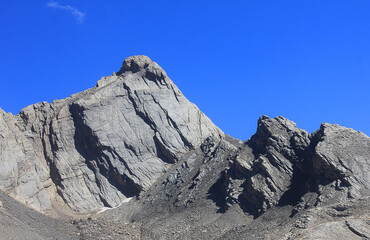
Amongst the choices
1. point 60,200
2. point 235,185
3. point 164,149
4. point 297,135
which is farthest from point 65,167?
point 297,135

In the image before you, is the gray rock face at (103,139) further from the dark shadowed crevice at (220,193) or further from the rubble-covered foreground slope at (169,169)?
the dark shadowed crevice at (220,193)

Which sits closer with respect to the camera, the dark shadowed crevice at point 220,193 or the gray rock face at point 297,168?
the gray rock face at point 297,168

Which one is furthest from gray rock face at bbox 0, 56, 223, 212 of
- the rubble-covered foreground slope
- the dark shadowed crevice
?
the dark shadowed crevice

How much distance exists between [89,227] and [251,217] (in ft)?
58.4

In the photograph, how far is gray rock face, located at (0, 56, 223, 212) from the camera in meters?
71.5

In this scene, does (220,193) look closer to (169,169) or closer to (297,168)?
(297,168)

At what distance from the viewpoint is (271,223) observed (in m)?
52.5

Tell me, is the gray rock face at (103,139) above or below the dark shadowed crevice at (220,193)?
above

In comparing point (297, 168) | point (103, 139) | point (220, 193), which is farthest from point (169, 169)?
point (297, 168)

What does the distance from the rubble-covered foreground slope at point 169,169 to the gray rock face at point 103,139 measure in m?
0.16

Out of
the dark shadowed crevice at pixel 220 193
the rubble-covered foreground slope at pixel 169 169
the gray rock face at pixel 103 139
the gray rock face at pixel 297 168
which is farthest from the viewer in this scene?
the gray rock face at pixel 103 139

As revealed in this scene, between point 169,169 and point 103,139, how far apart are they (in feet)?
35.0

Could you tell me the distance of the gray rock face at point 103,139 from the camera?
7150cm

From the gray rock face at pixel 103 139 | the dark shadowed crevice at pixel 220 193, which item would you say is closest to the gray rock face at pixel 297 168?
the dark shadowed crevice at pixel 220 193
